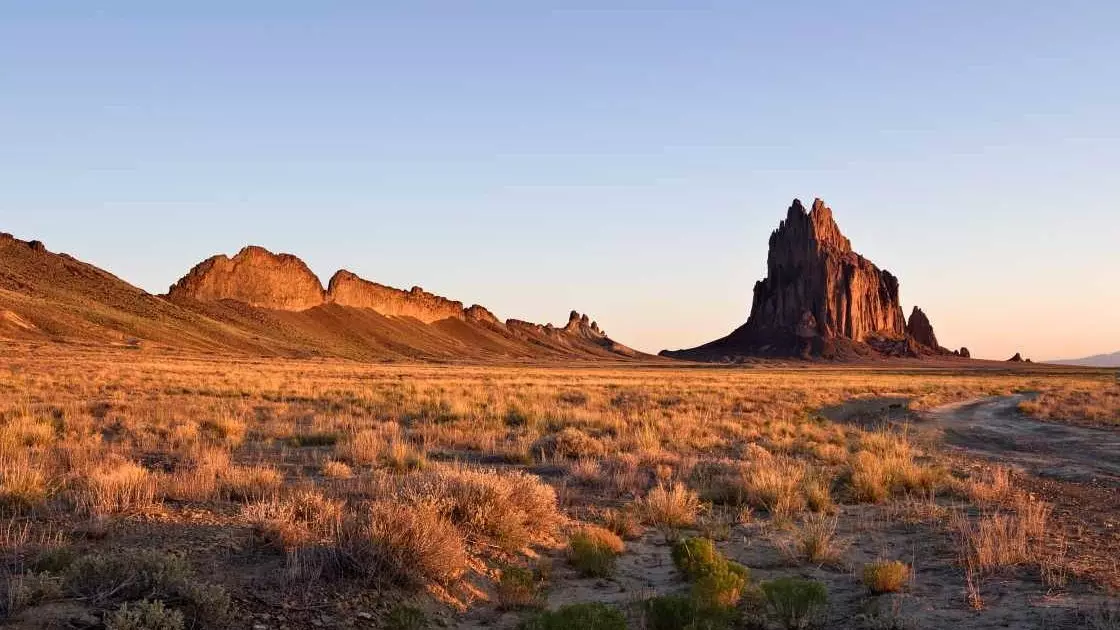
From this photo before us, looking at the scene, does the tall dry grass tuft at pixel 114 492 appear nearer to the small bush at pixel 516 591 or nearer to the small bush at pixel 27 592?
the small bush at pixel 27 592

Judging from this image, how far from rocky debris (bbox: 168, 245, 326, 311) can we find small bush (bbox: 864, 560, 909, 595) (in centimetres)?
13832

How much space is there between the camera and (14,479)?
8.00m

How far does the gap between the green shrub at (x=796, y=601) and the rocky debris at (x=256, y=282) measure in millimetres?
138447

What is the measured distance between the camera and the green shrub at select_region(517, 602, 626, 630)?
5.19 meters

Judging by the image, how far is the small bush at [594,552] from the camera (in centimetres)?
764

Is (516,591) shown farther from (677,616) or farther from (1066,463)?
(1066,463)

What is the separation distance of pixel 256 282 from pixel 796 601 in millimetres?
148380

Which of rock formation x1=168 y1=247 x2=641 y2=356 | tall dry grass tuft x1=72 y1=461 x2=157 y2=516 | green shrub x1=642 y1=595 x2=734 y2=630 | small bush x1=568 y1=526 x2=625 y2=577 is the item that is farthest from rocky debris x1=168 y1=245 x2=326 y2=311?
green shrub x1=642 y1=595 x2=734 y2=630

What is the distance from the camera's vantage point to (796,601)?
20.3 ft

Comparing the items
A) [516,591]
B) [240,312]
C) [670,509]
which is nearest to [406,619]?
[516,591]

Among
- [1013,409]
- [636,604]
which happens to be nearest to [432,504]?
[636,604]

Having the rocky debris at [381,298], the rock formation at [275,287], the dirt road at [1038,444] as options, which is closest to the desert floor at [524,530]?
the dirt road at [1038,444]

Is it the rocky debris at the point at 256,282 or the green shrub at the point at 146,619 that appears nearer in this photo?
the green shrub at the point at 146,619

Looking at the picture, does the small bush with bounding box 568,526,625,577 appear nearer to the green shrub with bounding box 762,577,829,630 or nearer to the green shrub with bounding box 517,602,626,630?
the green shrub with bounding box 762,577,829,630
